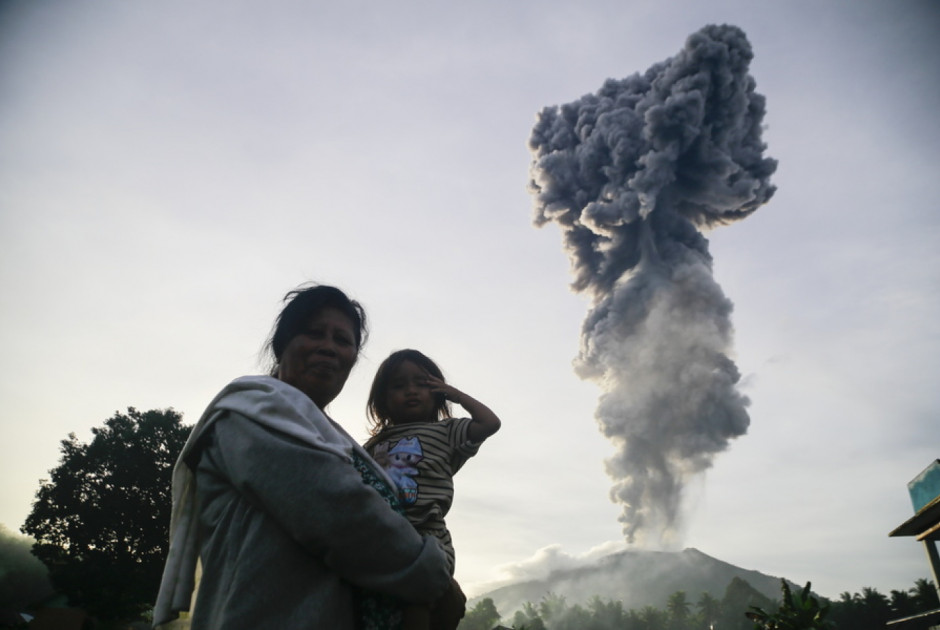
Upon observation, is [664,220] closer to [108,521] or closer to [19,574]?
[108,521]

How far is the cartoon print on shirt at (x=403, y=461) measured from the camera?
213cm

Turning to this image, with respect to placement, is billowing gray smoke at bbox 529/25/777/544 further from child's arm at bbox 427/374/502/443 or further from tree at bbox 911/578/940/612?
child's arm at bbox 427/374/502/443

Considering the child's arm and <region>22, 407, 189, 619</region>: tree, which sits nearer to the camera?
the child's arm

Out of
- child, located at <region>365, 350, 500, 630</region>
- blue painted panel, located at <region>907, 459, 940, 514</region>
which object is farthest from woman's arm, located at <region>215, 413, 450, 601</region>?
blue painted panel, located at <region>907, 459, 940, 514</region>

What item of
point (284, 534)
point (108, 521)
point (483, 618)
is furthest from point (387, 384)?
point (483, 618)

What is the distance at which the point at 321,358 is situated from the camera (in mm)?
2055

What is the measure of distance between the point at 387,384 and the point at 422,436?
1.85ft

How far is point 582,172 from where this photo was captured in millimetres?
40000

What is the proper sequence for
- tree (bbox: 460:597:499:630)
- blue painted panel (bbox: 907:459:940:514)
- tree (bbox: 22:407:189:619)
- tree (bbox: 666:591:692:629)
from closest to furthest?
blue painted panel (bbox: 907:459:940:514), tree (bbox: 22:407:189:619), tree (bbox: 460:597:499:630), tree (bbox: 666:591:692:629)

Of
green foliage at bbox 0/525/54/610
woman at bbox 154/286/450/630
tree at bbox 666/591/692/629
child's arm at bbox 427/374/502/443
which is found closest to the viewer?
woman at bbox 154/286/450/630

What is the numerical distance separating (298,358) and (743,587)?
11584cm

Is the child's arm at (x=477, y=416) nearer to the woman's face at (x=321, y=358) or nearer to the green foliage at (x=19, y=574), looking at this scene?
the woman's face at (x=321, y=358)

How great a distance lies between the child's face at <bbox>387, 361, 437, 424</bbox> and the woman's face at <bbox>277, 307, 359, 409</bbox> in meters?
0.71

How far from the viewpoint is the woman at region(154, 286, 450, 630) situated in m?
1.32
